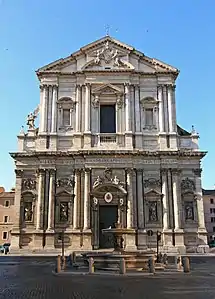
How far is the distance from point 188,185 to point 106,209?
22.0ft

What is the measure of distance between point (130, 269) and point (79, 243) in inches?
485

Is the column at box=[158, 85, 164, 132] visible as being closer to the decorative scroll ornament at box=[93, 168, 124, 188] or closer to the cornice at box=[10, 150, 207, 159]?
the cornice at box=[10, 150, 207, 159]

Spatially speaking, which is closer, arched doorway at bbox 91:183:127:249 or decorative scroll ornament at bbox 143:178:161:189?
arched doorway at bbox 91:183:127:249

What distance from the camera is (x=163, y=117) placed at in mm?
30562

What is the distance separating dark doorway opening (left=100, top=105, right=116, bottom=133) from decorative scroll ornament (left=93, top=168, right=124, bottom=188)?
3678mm

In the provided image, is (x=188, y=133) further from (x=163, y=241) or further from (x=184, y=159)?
(x=163, y=241)

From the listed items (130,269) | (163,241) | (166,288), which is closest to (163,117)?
(163,241)

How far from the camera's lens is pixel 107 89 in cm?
3100

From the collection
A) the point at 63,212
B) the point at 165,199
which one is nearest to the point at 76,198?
the point at 63,212

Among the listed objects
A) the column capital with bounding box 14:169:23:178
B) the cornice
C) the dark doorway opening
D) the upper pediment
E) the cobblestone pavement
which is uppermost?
the upper pediment

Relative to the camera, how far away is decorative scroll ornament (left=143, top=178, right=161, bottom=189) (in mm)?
29062

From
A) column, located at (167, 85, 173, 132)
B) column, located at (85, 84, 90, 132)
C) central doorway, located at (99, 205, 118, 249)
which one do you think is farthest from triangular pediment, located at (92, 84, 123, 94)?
central doorway, located at (99, 205, 118, 249)

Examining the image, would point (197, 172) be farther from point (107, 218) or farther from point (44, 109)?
point (44, 109)

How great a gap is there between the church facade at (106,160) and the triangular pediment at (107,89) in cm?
4
